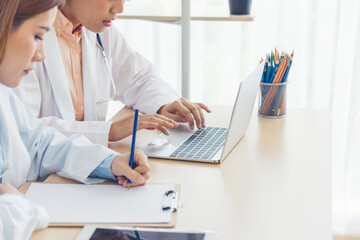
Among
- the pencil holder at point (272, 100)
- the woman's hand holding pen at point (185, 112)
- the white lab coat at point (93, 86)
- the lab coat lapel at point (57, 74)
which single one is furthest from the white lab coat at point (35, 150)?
the pencil holder at point (272, 100)

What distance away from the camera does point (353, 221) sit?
2.42 meters

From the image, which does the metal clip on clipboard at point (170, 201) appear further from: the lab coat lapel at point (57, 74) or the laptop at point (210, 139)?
the lab coat lapel at point (57, 74)

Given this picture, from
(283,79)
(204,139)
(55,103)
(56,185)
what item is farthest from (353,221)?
(56,185)

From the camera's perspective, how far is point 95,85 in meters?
1.67

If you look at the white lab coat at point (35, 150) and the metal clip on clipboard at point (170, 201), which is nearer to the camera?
the metal clip on clipboard at point (170, 201)

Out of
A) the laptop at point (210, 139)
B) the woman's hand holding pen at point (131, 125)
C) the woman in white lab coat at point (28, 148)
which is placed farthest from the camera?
the woman's hand holding pen at point (131, 125)

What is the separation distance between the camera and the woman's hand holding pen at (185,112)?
1.50 metres

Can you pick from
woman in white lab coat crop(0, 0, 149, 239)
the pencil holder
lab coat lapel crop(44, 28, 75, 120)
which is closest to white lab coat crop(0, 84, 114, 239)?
woman in white lab coat crop(0, 0, 149, 239)

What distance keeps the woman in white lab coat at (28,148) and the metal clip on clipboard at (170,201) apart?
0.07 meters

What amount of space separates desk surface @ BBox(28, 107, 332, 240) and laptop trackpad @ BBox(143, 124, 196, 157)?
5 cm

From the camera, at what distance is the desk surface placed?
0.93m

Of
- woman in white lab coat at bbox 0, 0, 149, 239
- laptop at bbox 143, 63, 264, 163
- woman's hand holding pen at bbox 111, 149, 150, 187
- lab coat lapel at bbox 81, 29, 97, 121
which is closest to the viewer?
woman in white lab coat at bbox 0, 0, 149, 239

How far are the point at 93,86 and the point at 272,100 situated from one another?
564 mm

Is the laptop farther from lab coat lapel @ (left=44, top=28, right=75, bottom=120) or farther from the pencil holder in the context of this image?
lab coat lapel @ (left=44, top=28, right=75, bottom=120)
